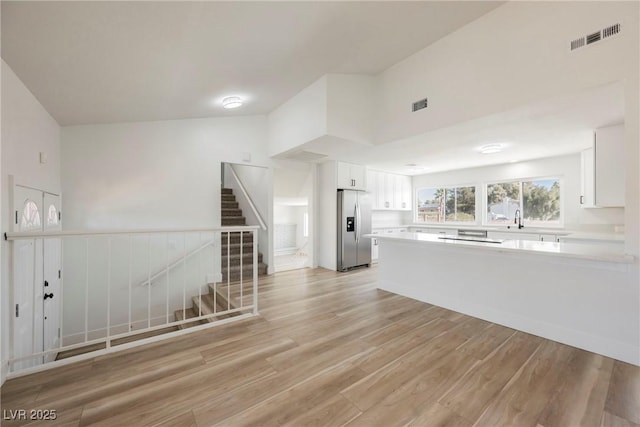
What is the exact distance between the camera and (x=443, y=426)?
1.54 meters

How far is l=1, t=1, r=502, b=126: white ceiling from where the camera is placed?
189cm

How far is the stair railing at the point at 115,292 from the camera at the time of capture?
2621mm

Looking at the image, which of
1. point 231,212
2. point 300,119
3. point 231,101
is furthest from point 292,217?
point 231,101

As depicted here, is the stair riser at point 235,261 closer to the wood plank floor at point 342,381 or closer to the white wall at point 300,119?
the white wall at point 300,119

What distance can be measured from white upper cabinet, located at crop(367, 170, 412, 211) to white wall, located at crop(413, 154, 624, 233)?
1508 millimetres

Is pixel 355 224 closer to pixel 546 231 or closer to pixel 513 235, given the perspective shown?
pixel 513 235

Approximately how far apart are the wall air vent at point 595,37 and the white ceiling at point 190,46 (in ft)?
2.83

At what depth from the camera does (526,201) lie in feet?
18.8

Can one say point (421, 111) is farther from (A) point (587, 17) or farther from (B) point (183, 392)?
(B) point (183, 392)

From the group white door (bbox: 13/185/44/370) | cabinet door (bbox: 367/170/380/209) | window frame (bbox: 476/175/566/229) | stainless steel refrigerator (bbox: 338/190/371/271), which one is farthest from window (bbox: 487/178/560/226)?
white door (bbox: 13/185/44/370)

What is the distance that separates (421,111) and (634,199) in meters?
2.18

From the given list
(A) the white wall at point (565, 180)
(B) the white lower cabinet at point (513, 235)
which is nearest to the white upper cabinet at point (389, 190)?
(A) the white wall at point (565, 180)

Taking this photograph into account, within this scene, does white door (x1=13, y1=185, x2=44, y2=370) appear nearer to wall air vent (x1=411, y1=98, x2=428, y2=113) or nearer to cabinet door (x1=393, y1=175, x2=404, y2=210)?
wall air vent (x1=411, y1=98, x2=428, y2=113)

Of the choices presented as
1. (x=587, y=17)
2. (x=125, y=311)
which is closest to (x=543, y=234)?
(x=587, y=17)
